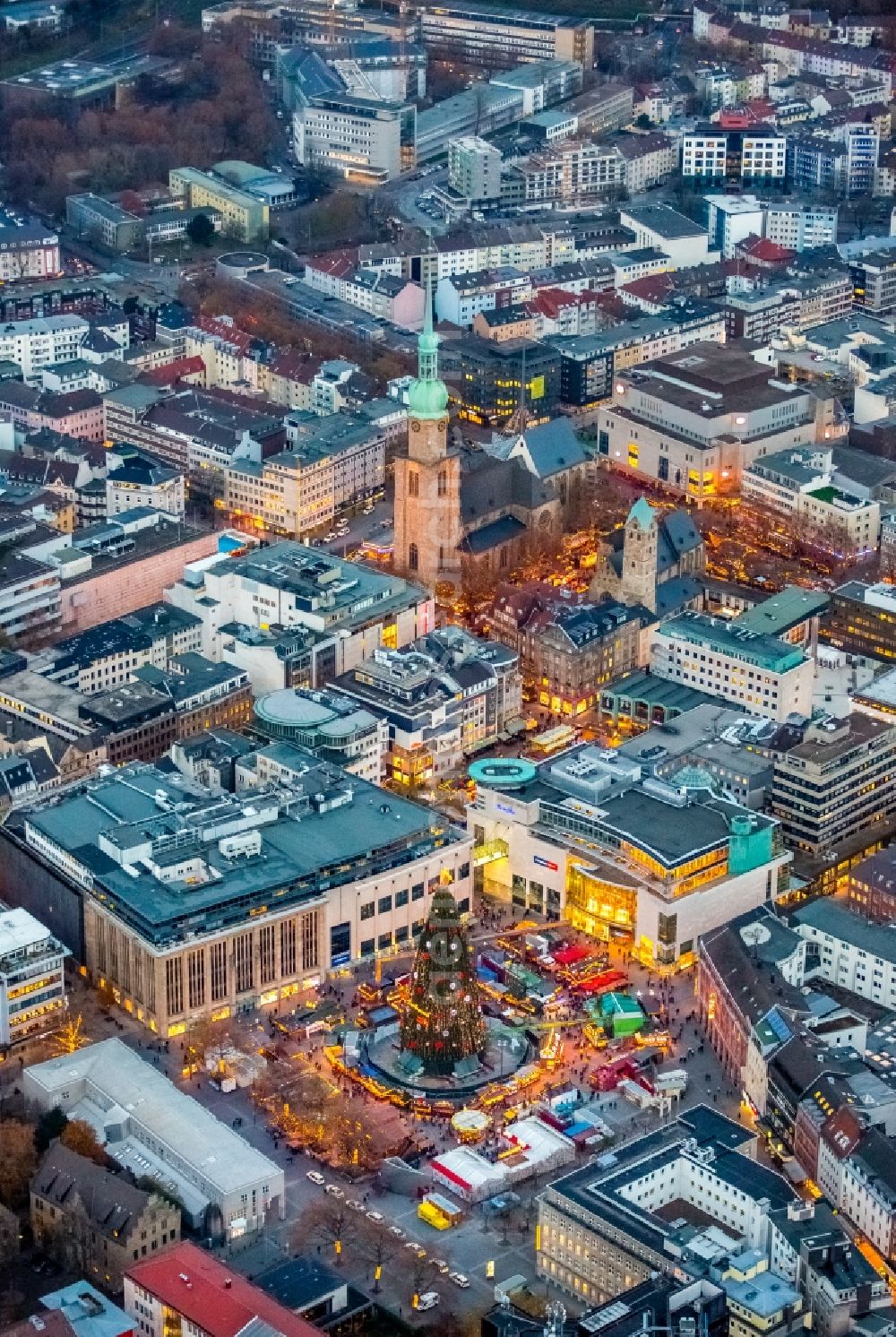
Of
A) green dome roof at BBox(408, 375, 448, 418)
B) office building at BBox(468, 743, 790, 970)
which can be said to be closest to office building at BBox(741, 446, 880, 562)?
green dome roof at BBox(408, 375, 448, 418)

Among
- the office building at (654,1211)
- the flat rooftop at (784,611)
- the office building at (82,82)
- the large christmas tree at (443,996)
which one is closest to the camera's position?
the office building at (654,1211)

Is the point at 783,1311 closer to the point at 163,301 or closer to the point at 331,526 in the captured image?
the point at 331,526

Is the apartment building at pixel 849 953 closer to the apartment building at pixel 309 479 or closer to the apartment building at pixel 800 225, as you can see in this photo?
the apartment building at pixel 309 479

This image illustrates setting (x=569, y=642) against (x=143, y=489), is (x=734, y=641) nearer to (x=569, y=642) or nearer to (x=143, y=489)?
(x=569, y=642)

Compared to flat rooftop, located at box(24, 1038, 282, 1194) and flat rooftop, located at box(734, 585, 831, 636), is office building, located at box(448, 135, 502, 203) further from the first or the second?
flat rooftop, located at box(24, 1038, 282, 1194)

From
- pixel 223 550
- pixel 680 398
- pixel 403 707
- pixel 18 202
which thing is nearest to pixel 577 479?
pixel 680 398

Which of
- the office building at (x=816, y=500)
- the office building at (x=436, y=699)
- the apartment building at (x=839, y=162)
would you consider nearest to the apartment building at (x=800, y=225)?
the apartment building at (x=839, y=162)

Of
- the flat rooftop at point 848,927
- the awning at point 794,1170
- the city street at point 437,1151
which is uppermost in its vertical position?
the flat rooftop at point 848,927
